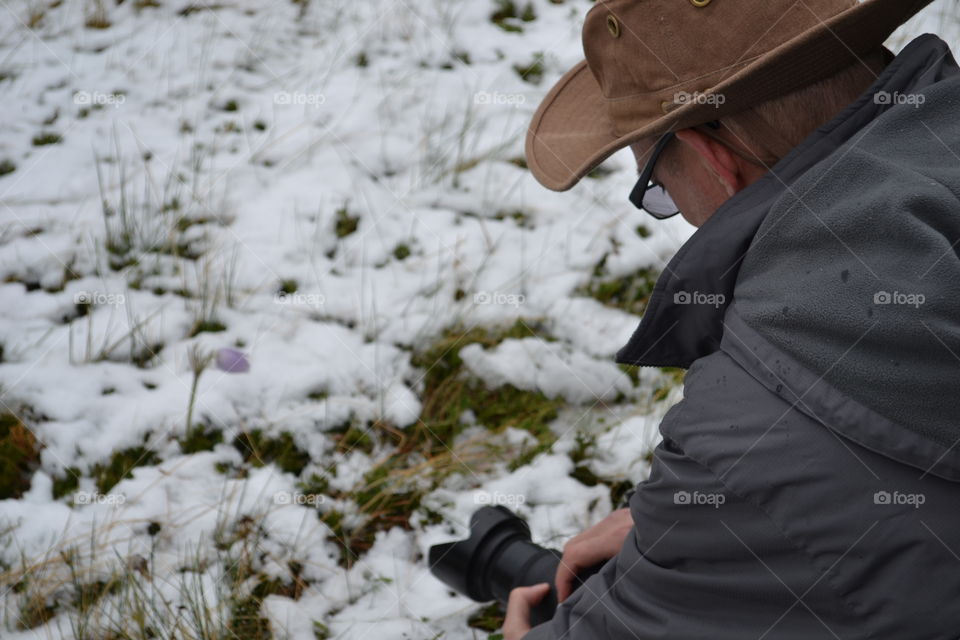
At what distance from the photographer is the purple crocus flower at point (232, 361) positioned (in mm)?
2523

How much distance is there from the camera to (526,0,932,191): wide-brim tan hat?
130cm

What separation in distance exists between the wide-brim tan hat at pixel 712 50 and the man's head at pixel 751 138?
0.02 metres

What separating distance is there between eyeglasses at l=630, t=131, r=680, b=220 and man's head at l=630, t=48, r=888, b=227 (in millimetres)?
20

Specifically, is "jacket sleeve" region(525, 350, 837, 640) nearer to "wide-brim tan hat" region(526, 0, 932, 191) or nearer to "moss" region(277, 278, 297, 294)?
"wide-brim tan hat" region(526, 0, 932, 191)

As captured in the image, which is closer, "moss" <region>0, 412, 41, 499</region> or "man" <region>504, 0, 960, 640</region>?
"man" <region>504, 0, 960, 640</region>

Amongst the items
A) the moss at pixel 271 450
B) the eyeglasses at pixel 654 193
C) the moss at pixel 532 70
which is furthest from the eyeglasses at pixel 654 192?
the moss at pixel 532 70

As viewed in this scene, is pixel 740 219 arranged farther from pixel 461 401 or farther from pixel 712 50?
pixel 461 401

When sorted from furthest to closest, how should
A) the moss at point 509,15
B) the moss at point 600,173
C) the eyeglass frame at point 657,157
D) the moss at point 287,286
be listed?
1. the moss at point 509,15
2. the moss at point 600,173
3. the moss at point 287,286
4. the eyeglass frame at point 657,157

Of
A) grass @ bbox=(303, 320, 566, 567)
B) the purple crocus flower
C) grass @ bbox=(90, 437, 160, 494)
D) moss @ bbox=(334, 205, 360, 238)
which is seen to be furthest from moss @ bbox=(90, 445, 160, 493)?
moss @ bbox=(334, 205, 360, 238)

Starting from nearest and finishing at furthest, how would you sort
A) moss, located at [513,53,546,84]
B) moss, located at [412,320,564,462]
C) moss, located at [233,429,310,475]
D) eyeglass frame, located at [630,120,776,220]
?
eyeglass frame, located at [630,120,776,220]
moss, located at [233,429,310,475]
moss, located at [412,320,564,462]
moss, located at [513,53,546,84]

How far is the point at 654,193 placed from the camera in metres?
1.85

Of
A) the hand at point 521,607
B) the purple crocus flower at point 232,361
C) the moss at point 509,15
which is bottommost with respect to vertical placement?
the purple crocus flower at point 232,361

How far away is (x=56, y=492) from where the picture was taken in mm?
2229

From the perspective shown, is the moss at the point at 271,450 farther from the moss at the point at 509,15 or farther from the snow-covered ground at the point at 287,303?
the moss at the point at 509,15
